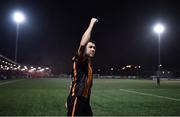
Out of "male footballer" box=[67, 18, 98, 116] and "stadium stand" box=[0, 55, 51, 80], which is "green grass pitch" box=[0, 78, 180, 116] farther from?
"stadium stand" box=[0, 55, 51, 80]

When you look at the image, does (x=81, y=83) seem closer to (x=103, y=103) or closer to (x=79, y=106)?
(x=79, y=106)

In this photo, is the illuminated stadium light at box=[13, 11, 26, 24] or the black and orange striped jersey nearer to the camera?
the black and orange striped jersey

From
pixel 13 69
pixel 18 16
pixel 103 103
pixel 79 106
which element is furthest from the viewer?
pixel 13 69

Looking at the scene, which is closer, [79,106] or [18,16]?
[79,106]

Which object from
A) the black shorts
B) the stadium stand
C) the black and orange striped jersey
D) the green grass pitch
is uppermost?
the stadium stand

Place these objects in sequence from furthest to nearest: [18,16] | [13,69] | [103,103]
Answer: [13,69] → [18,16] → [103,103]

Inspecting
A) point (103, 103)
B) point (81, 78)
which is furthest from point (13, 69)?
point (81, 78)

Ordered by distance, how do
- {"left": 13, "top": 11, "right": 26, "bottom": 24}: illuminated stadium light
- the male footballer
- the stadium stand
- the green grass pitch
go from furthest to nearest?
the stadium stand, {"left": 13, "top": 11, "right": 26, "bottom": 24}: illuminated stadium light, the green grass pitch, the male footballer

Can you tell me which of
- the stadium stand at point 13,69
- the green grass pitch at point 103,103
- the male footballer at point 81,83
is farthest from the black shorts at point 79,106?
the stadium stand at point 13,69

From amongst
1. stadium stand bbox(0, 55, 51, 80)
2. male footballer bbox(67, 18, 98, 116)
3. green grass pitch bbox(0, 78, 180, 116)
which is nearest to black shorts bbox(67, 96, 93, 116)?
male footballer bbox(67, 18, 98, 116)

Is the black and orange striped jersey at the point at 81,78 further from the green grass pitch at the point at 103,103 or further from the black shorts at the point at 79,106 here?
the green grass pitch at the point at 103,103

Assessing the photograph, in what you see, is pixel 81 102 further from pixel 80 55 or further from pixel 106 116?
pixel 106 116

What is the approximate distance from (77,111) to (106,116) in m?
6.88

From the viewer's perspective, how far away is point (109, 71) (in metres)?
190
